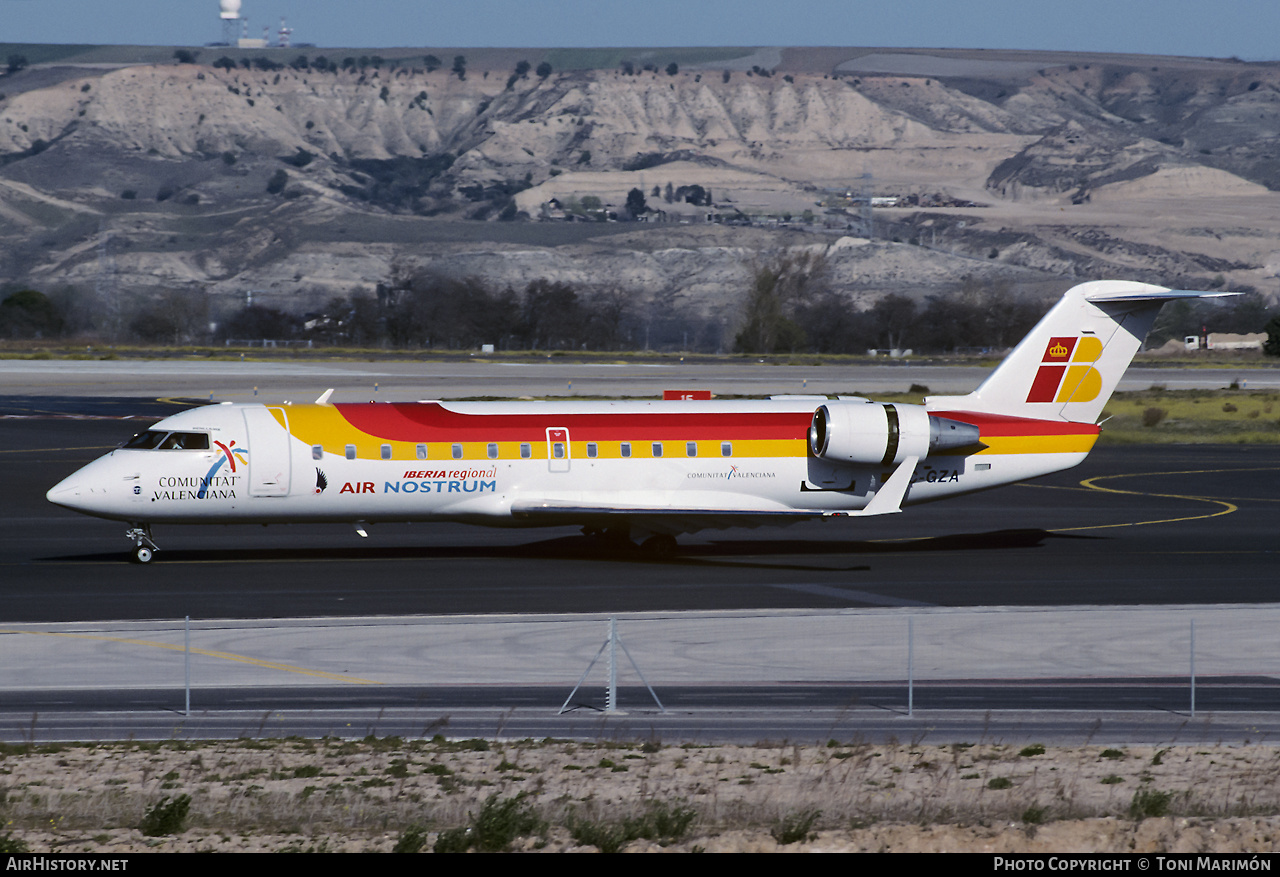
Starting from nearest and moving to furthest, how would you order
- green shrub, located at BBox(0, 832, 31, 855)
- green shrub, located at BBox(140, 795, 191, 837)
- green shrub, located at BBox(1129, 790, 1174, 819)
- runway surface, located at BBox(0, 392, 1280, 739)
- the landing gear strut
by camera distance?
green shrub, located at BBox(0, 832, 31, 855) → green shrub, located at BBox(140, 795, 191, 837) → green shrub, located at BBox(1129, 790, 1174, 819) → runway surface, located at BBox(0, 392, 1280, 739) → the landing gear strut

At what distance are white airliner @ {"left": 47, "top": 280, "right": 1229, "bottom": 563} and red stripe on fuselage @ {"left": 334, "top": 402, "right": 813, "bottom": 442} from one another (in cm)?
4

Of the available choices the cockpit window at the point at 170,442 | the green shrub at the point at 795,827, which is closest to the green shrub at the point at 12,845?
the green shrub at the point at 795,827

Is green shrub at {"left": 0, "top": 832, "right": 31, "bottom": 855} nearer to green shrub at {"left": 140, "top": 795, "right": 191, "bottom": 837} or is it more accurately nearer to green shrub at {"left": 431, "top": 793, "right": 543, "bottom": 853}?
green shrub at {"left": 140, "top": 795, "right": 191, "bottom": 837}

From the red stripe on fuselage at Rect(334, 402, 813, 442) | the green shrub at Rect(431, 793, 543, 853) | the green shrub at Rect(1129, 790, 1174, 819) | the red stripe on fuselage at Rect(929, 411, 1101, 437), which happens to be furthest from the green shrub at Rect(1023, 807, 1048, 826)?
the red stripe on fuselage at Rect(929, 411, 1101, 437)

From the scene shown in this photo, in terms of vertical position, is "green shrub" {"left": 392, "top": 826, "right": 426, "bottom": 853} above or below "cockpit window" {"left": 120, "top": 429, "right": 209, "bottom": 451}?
below

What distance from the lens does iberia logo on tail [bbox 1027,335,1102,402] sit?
1422 inches

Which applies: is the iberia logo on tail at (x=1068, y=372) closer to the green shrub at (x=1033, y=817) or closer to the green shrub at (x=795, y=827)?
the green shrub at (x=1033, y=817)

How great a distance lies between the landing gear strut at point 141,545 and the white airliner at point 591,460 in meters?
0.03

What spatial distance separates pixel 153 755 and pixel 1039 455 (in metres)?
24.2

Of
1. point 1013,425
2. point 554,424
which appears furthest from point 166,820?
point 1013,425

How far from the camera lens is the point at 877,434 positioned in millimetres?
34062

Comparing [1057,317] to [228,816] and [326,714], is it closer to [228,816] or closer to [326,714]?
[326,714]

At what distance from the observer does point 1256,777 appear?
53.1ft

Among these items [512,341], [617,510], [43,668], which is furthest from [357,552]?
[512,341]
